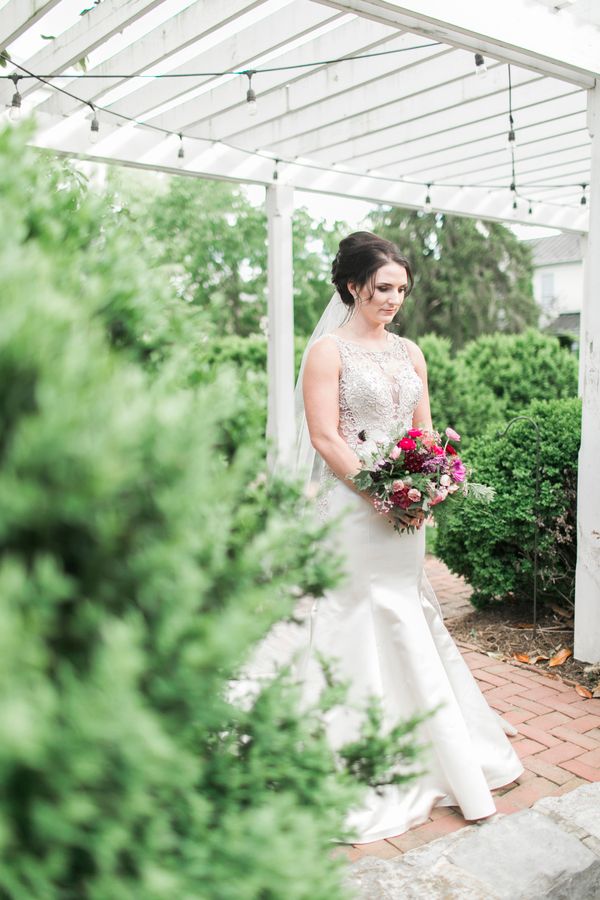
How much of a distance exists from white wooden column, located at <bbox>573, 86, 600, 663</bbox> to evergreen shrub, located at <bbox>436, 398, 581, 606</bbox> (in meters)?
0.48

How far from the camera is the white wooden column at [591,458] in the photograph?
13.8 feet

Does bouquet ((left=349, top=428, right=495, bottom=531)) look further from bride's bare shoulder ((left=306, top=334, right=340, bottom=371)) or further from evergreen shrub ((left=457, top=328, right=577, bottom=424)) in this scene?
evergreen shrub ((left=457, top=328, right=577, bottom=424))

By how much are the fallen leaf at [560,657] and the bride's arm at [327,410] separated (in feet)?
6.43

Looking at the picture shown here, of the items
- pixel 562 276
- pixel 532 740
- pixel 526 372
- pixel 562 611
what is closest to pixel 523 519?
pixel 562 611

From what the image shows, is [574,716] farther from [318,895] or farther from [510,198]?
[510,198]

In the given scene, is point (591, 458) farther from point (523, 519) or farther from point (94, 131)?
point (94, 131)

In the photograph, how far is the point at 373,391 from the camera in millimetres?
3271

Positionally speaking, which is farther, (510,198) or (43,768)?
(510,198)

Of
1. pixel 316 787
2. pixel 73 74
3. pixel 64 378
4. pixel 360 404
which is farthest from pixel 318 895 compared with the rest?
pixel 73 74

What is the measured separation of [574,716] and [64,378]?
3.60 metres

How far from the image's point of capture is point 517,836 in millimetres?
2566

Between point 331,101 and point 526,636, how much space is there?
12.9 ft

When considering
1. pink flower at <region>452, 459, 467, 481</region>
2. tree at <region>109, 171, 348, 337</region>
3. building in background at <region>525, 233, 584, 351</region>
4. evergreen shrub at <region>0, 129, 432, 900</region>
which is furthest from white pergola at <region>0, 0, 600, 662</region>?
building in background at <region>525, 233, 584, 351</region>

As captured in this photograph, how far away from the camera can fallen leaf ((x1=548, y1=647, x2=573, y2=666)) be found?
4.43 meters
